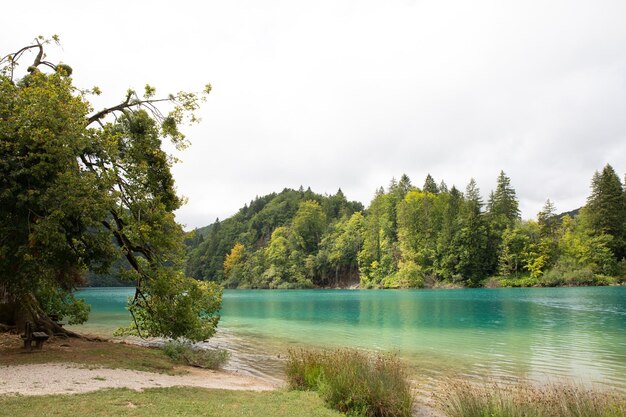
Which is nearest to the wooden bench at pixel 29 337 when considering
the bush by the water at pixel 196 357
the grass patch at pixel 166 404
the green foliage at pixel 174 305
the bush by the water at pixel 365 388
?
the green foliage at pixel 174 305

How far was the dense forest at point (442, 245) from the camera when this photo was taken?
263ft

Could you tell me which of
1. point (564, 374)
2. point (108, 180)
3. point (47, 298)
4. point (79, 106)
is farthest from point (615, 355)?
point (47, 298)

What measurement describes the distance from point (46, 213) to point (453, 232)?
93617 mm

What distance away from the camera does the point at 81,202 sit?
11328 mm

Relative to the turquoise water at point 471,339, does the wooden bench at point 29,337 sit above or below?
above

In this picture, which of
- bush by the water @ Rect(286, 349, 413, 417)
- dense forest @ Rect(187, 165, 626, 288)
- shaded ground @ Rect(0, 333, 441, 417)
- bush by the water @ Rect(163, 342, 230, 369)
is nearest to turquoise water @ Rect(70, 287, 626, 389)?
bush by the water @ Rect(163, 342, 230, 369)

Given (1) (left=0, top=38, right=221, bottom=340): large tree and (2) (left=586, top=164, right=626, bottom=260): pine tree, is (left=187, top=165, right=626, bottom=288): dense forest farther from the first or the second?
(1) (left=0, top=38, right=221, bottom=340): large tree

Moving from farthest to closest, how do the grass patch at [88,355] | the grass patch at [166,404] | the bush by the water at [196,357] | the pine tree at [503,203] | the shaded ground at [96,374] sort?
the pine tree at [503,203] < the bush by the water at [196,357] < the grass patch at [88,355] < the shaded ground at [96,374] < the grass patch at [166,404]

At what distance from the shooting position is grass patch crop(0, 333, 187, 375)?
44.7 feet

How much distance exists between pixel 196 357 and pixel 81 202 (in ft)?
29.4

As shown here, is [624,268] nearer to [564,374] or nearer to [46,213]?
[564,374]

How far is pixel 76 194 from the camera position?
11.4 m

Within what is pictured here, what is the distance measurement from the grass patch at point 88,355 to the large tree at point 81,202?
3.82 feet

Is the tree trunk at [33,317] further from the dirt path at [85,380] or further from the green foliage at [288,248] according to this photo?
the green foliage at [288,248]
